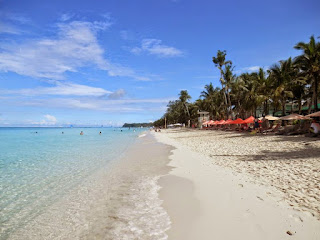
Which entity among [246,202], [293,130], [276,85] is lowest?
[246,202]

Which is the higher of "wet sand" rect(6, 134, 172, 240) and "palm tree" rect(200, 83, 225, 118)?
"palm tree" rect(200, 83, 225, 118)

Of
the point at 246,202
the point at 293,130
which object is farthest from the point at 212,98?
the point at 246,202

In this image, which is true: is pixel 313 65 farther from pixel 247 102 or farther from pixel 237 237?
pixel 237 237

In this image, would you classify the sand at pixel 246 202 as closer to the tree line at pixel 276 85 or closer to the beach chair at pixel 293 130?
the beach chair at pixel 293 130

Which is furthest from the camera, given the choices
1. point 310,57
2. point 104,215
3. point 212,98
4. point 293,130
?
point 212,98

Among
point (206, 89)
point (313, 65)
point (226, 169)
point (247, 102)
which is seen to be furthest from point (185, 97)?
point (226, 169)

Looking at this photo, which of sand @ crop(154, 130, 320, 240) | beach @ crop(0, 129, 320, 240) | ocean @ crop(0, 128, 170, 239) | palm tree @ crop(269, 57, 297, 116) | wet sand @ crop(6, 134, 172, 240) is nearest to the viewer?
sand @ crop(154, 130, 320, 240)

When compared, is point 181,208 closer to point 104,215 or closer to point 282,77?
point 104,215

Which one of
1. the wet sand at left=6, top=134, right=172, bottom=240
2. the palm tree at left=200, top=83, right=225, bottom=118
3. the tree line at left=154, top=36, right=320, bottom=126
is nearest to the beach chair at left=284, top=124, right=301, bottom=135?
the tree line at left=154, top=36, right=320, bottom=126

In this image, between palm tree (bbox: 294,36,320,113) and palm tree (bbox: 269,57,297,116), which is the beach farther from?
palm tree (bbox: 269,57,297,116)

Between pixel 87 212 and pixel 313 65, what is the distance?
25.8 metres

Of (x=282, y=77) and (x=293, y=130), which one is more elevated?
(x=282, y=77)

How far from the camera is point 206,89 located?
61906mm

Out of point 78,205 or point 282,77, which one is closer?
point 78,205
